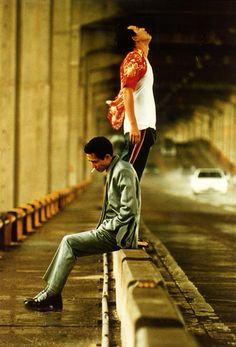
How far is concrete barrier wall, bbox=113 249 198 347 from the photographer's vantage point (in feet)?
17.5

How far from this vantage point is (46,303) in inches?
348

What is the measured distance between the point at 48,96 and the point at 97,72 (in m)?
45.1

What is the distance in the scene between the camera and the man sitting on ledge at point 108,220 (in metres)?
8.13

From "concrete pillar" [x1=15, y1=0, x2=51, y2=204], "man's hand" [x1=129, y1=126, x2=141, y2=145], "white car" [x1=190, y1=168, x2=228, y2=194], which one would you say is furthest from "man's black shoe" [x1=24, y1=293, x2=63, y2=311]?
"white car" [x1=190, y1=168, x2=228, y2=194]

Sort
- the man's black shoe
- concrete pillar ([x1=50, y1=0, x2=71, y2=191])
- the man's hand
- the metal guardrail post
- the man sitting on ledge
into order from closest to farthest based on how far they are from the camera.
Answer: the metal guardrail post < the man sitting on ledge < the man's black shoe < the man's hand < concrete pillar ([x1=50, y1=0, x2=71, y2=191])

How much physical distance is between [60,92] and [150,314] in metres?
43.9

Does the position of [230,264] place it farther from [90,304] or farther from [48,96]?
[48,96]

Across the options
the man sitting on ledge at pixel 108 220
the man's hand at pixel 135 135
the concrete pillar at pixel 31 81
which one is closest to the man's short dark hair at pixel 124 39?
the man's hand at pixel 135 135

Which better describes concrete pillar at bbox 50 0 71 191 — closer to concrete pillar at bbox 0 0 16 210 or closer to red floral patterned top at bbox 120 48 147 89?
concrete pillar at bbox 0 0 16 210

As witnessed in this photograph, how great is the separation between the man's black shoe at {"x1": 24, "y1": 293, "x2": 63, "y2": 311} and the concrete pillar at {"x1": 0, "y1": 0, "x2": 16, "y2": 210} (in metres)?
14.7

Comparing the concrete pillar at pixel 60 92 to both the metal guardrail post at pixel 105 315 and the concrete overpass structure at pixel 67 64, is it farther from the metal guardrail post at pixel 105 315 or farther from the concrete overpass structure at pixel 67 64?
the metal guardrail post at pixel 105 315

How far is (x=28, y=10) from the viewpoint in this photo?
3281 cm

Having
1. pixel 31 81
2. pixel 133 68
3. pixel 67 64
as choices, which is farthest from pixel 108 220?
pixel 67 64

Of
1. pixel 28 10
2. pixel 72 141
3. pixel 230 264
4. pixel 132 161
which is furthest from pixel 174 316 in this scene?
pixel 72 141
